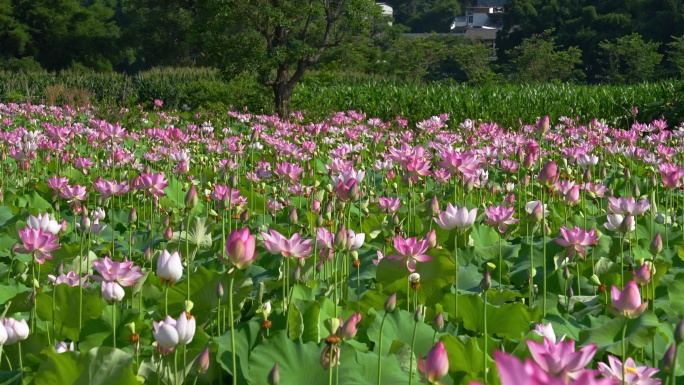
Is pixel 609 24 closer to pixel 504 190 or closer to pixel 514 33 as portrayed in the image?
pixel 514 33

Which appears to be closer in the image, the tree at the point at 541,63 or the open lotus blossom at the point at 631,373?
the open lotus blossom at the point at 631,373

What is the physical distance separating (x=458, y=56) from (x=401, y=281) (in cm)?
4272

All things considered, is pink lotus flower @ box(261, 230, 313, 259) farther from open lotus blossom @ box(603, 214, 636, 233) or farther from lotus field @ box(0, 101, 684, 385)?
open lotus blossom @ box(603, 214, 636, 233)

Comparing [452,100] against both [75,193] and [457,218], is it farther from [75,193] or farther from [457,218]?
[457,218]

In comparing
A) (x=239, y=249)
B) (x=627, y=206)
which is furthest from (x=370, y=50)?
(x=239, y=249)

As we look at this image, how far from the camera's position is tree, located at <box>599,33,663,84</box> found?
133 feet

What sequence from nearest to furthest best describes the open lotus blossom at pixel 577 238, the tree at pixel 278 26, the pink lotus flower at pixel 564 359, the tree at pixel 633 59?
the pink lotus flower at pixel 564 359
the open lotus blossom at pixel 577 238
the tree at pixel 278 26
the tree at pixel 633 59

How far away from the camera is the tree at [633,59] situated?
133 feet

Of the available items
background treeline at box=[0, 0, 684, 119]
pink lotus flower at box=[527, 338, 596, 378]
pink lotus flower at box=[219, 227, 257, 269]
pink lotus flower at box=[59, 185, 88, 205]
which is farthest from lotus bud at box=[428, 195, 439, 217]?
background treeline at box=[0, 0, 684, 119]

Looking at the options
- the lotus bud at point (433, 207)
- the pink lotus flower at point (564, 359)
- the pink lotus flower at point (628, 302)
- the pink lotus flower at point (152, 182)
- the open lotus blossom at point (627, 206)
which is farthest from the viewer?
the pink lotus flower at point (152, 182)

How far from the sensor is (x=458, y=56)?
4397 cm

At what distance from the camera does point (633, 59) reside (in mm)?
41656

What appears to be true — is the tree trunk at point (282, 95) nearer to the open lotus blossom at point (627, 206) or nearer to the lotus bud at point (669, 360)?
the open lotus blossom at point (627, 206)

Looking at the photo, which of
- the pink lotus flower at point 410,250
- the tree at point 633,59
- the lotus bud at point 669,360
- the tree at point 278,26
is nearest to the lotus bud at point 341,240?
the pink lotus flower at point 410,250
